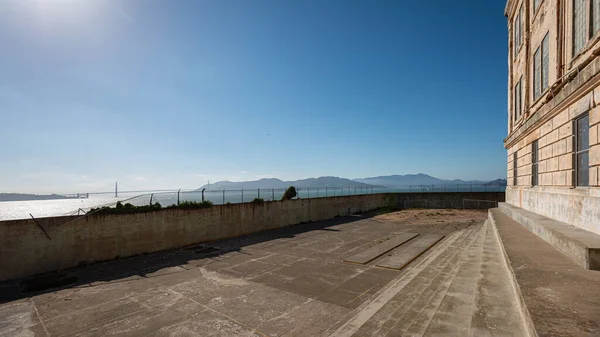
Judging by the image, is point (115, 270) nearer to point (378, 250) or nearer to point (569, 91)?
point (378, 250)

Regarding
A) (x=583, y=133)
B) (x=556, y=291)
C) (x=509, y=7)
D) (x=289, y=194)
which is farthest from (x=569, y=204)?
(x=289, y=194)

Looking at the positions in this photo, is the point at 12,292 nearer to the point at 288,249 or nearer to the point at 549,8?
the point at 288,249

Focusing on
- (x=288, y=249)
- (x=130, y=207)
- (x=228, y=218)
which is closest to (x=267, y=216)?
(x=228, y=218)

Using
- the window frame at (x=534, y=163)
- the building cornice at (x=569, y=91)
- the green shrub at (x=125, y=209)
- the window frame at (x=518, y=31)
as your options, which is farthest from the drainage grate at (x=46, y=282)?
the window frame at (x=518, y=31)

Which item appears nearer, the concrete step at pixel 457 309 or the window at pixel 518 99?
the concrete step at pixel 457 309

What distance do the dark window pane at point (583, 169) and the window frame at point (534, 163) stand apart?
4698 mm

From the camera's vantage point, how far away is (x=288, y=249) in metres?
18.1

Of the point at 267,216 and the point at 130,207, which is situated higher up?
the point at 130,207

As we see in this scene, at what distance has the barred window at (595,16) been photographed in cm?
819

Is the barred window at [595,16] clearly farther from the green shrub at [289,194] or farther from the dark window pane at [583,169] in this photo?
the green shrub at [289,194]

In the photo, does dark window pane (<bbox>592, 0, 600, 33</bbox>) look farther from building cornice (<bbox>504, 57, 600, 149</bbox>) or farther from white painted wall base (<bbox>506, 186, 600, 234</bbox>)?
white painted wall base (<bbox>506, 186, 600, 234</bbox>)

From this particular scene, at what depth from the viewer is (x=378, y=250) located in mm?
16953

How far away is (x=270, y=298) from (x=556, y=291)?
8.22 meters

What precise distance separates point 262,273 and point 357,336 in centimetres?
749
